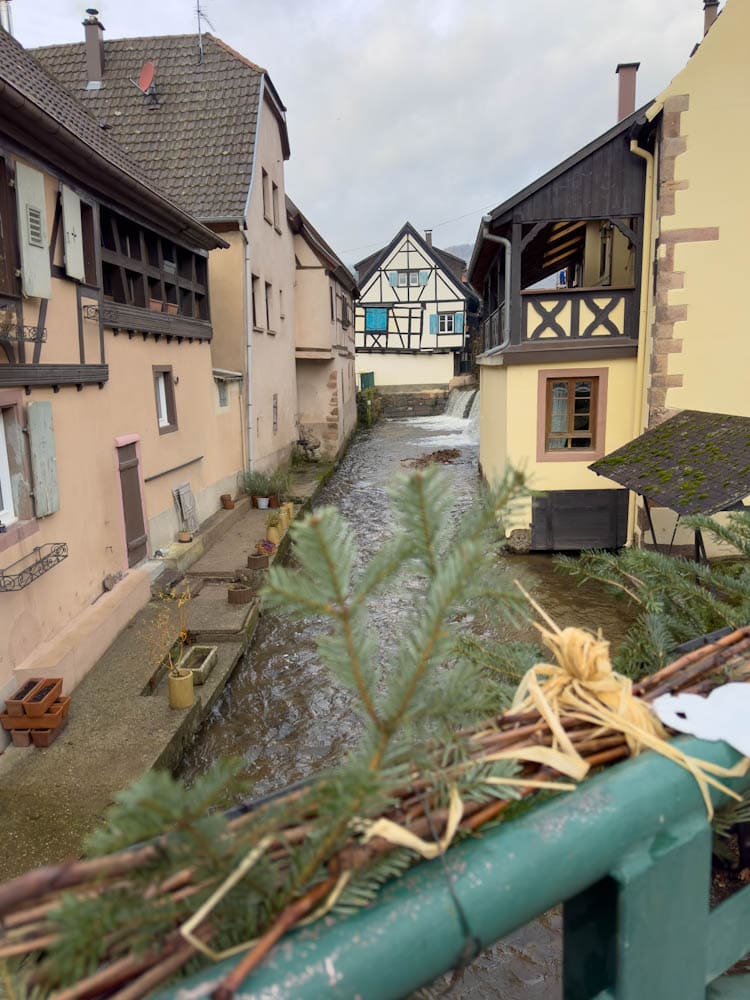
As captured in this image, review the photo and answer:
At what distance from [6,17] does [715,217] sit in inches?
402

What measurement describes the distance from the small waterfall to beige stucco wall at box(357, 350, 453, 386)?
164 centimetres

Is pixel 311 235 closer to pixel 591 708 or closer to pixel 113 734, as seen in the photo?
pixel 113 734

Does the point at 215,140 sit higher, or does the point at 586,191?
the point at 215,140

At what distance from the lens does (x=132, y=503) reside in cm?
933

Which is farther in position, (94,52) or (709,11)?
(94,52)

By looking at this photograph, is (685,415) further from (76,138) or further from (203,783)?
(203,783)

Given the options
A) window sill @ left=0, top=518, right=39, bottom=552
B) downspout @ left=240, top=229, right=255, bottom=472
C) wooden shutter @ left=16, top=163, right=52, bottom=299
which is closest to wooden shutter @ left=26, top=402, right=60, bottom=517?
window sill @ left=0, top=518, right=39, bottom=552

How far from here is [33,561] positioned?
6.57m

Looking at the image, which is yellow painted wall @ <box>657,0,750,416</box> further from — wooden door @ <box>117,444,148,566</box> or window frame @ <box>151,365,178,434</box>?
wooden door @ <box>117,444,148,566</box>

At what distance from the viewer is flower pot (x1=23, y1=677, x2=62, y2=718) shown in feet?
18.7

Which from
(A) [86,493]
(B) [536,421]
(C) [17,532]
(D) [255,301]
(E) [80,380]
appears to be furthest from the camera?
(D) [255,301]

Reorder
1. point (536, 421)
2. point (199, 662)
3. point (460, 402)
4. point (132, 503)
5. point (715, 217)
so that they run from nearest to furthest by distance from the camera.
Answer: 1. point (199, 662)
2. point (132, 503)
3. point (715, 217)
4. point (536, 421)
5. point (460, 402)

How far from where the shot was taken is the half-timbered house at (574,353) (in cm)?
1046

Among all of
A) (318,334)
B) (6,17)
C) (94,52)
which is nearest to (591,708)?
(6,17)
